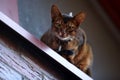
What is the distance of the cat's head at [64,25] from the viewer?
2561mm

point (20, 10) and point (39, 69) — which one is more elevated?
point (39, 69)

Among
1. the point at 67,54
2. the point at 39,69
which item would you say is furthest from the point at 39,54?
the point at 67,54

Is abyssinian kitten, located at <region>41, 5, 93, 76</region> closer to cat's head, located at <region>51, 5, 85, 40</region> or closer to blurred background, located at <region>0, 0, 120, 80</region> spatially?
cat's head, located at <region>51, 5, 85, 40</region>

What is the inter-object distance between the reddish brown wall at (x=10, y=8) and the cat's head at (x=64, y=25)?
1.38 ft

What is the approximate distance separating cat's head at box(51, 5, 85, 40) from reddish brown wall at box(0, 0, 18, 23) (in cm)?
42

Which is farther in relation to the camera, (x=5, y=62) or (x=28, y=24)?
(x=28, y=24)

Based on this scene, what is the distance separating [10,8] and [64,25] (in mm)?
540

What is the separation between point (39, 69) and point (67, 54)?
21.6 inches

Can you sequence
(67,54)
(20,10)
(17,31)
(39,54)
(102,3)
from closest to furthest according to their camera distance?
1. (17,31)
2. (39,54)
3. (67,54)
4. (20,10)
5. (102,3)

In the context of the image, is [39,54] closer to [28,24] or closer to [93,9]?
[28,24]

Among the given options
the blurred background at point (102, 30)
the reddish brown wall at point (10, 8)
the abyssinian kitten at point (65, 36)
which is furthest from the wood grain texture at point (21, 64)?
the blurred background at point (102, 30)

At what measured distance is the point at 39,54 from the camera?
205cm

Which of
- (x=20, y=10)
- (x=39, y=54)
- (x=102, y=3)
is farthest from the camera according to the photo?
(x=102, y=3)

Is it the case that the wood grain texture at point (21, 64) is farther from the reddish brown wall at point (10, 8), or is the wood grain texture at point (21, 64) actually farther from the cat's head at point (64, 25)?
the reddish brown wall at point (10, 8)
